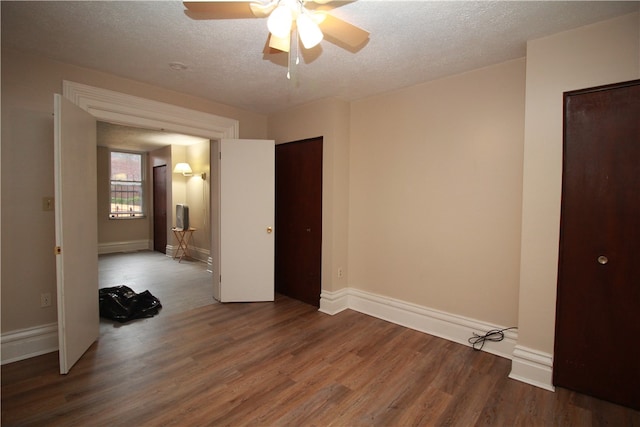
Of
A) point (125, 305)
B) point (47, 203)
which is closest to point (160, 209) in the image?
point (125, 305)

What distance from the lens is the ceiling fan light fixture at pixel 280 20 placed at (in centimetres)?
145

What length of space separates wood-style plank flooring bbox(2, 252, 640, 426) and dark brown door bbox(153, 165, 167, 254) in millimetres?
4553

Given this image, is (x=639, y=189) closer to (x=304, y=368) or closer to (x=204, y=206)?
(x=304, y=368)

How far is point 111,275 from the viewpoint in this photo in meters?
5.07

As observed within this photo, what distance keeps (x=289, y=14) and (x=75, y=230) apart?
2388 millimetres

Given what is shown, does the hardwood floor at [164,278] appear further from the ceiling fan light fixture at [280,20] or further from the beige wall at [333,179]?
the ceiling fan light fixture at [280,20]

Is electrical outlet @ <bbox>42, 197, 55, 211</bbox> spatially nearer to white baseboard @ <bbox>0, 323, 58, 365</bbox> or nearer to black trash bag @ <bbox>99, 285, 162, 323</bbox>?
white baseboard @ <bbox>0, 323, 58, 365</bbox>

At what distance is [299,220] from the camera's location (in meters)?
4.00

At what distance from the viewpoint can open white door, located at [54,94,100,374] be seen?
87.6 inches

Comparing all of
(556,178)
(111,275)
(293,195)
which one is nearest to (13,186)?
(293,195)

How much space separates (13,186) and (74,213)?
574 mm

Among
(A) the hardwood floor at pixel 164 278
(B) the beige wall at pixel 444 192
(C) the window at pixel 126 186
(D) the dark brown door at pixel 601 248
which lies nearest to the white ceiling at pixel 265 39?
(B) the beige wall at pixel 444 192

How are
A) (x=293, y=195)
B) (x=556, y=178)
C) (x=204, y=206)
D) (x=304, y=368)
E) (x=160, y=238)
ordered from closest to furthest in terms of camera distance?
1. (x=556, y=178)
2. (x=304, y=368)
3. (x=293, y=195)
4. (x=204, y=206)
5. (x=160, y=238)

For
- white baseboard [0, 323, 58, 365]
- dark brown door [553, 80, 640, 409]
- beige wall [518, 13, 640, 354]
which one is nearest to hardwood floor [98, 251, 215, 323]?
white baseboard [0, 323, 58, 365]
